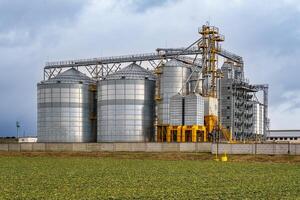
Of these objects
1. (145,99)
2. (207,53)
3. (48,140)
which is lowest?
(48,140)

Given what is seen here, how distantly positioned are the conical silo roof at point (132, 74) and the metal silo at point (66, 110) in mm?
6824

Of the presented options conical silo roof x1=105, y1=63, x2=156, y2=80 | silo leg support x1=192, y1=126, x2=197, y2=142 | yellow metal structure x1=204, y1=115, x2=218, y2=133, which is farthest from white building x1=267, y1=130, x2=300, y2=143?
silo leg support x1=192, y1=126, x2=197, y2=142

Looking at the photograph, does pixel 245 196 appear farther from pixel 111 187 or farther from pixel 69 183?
pixel 69 183

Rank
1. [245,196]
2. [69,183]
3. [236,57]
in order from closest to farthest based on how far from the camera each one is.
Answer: [245,196] < [69,183] < [236,57]

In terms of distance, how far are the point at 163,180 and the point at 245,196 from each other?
32.0 feet

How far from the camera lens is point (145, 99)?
3851 inches

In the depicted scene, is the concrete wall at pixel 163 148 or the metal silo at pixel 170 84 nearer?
the concrete wall at pixel 163 148

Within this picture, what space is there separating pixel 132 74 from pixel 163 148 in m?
22.4

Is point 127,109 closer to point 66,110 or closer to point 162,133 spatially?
point 162,133

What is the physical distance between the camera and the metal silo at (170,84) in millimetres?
95688

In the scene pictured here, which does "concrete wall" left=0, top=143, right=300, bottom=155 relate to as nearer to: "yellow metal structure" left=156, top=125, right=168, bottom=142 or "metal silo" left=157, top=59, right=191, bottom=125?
"yellow metal structure" left=156, top=125, right=168, bottom=142

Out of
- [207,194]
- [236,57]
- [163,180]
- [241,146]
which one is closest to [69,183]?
[163,180]

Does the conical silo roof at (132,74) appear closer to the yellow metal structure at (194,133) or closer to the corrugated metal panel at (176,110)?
the corrugated metal panel at (176,110)

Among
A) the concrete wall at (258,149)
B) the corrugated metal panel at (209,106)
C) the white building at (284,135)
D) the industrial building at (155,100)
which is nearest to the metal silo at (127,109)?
the industrial building at (155,100)
